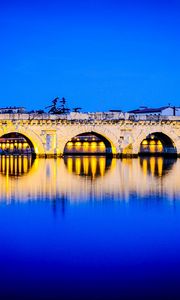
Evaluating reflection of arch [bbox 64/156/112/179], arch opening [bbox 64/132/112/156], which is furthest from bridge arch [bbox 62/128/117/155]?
arch opening [bbox 64/132/112/156]

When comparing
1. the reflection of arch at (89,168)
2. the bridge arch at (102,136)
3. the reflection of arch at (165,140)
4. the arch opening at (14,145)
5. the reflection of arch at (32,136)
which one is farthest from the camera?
the arch opening at (14,145)

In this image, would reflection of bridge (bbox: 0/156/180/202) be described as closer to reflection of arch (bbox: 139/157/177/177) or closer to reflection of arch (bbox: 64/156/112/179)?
reflection of arch (bbox: 64/156/112/179)

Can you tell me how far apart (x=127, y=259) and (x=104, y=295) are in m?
1.53

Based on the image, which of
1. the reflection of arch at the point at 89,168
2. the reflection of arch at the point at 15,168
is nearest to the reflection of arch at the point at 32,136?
the reflection of arch at the point at 15,168

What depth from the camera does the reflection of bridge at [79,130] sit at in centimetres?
3666

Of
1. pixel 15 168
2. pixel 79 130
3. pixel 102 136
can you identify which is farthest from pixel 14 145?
pixel 15 168

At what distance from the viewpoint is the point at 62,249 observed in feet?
26.0

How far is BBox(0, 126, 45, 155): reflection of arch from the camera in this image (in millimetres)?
36344

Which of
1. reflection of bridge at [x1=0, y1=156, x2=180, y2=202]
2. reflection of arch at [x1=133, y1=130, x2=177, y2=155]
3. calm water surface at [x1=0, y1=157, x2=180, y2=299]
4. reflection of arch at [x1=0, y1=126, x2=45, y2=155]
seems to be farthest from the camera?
reflection of arch at [x1=133, y1=130, x2=177, y2=155]

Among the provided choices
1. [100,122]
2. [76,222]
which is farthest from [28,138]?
[76,222]

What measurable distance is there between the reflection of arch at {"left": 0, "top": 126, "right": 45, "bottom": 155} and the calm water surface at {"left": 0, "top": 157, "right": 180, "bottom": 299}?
21.2m

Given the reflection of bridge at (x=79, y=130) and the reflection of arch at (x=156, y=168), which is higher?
the reflection of bridge at (x=79, y=130)

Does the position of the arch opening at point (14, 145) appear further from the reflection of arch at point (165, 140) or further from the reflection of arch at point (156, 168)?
the reflection of arch at point (156, 168)

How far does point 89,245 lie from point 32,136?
29.0m
